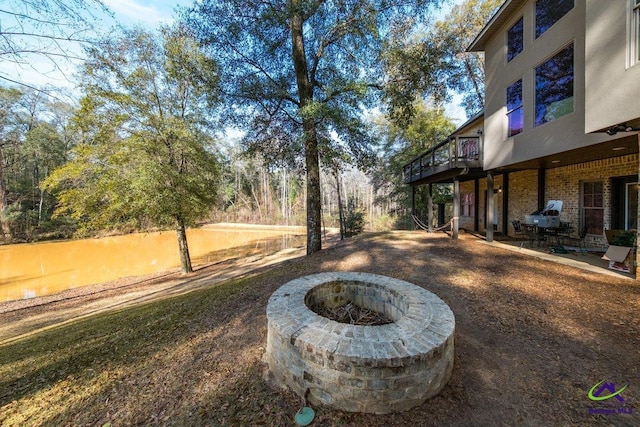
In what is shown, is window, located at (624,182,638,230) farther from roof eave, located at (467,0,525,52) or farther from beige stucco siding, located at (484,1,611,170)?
roof eave, located at (467,0,525,52)

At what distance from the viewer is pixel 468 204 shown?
544 inches

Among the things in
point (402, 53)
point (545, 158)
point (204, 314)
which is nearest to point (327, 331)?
point (204, 314)

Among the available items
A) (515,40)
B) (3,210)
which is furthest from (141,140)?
(3,210)

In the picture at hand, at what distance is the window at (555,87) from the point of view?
234 inches

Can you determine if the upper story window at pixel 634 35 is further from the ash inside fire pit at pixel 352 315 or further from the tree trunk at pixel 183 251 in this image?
the tree trunk at pixel 183 251

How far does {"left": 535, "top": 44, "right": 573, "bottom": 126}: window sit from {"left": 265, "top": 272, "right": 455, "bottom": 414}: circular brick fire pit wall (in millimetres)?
6669

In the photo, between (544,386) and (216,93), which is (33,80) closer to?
(216,93)

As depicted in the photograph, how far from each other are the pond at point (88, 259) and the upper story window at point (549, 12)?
50.0ft

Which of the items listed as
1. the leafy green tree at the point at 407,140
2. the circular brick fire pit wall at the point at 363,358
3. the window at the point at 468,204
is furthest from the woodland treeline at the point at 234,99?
the leafy green tree at the point at 407,140

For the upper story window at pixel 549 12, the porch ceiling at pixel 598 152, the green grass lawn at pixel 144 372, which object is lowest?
the green grass lawn at pixel 144 372

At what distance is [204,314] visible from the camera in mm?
4492

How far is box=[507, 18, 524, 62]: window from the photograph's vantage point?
7523 millimetres

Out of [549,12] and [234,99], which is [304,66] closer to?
[234,99]

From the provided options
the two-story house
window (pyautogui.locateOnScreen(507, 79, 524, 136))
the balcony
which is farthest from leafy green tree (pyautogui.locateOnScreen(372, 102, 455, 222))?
window (pyautogui.locateOnScreen(507, 79, 524, 136))
